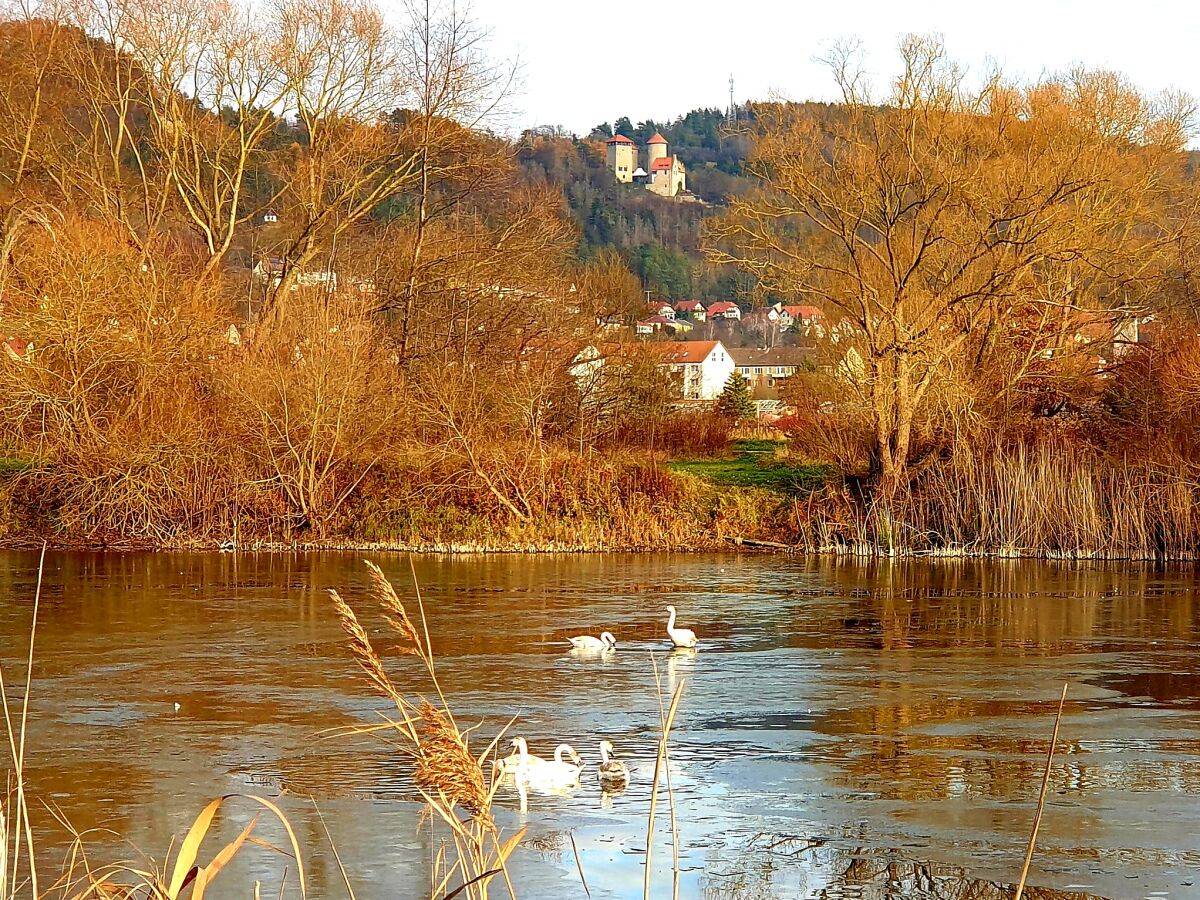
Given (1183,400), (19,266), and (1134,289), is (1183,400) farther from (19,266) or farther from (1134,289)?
(19,266)

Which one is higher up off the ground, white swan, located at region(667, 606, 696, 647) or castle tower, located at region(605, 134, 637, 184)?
castle tower, located at region(605, 134, 637, 184)

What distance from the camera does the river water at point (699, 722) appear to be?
27.8ft

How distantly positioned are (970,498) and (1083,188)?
601 centimetres

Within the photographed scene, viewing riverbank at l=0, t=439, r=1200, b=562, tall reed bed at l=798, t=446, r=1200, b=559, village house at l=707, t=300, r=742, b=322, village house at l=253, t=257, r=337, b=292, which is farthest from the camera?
village house at l=707, t=300, r=742, b=322

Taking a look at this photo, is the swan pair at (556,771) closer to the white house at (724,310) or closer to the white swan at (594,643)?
the white swan at (594,643)

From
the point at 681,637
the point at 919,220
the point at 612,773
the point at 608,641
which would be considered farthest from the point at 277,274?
the point at 612,773

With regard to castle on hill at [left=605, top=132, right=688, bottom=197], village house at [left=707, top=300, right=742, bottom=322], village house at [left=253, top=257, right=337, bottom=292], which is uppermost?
castle on hill at [left=605, top=132, right=688, bottom=197]

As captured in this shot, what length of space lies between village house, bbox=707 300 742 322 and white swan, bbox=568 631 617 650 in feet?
365

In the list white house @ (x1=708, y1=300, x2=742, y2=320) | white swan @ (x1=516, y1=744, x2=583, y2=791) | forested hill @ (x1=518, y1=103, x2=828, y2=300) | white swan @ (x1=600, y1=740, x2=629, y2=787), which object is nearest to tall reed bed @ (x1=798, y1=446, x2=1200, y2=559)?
white swan @ (x1=600, y1=740, x2=629, y2=787)

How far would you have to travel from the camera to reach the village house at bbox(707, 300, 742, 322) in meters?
128

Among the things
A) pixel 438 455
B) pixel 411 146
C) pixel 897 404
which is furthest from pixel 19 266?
pixel 897 404

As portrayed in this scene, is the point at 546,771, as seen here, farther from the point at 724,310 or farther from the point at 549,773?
the point at 724,310

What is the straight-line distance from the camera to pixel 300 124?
127 ft

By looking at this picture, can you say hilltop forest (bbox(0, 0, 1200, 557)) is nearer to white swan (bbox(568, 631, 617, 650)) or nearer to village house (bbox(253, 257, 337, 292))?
village house (bbox(253, 257, 337, 292))
